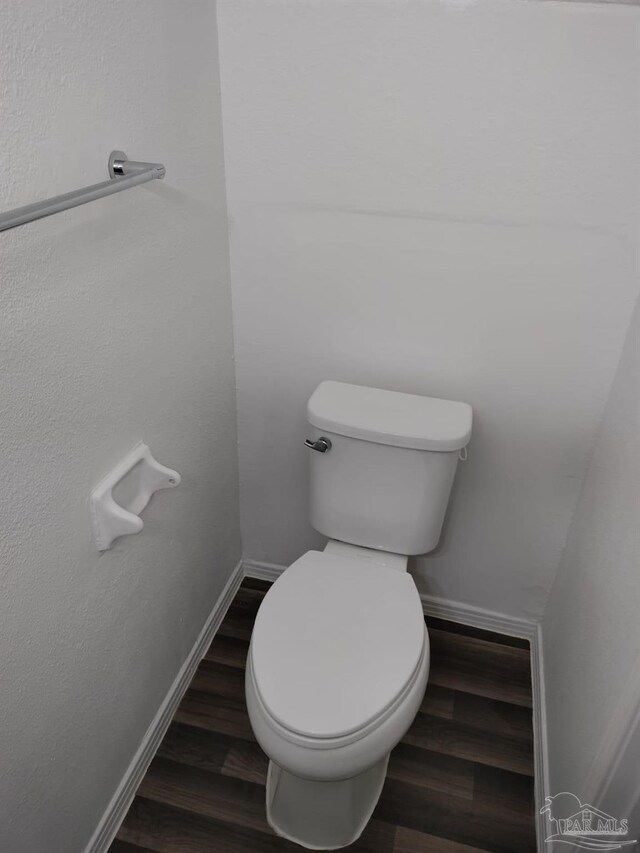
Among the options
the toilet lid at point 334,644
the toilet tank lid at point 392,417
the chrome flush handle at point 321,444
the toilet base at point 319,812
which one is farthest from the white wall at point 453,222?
the toilet base at point 319,812

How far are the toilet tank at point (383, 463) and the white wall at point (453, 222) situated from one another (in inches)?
5.0

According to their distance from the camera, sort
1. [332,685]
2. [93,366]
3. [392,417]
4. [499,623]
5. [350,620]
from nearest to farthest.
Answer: [93,366]
[332,685]
[350,620]
[392,417]
[499,623]

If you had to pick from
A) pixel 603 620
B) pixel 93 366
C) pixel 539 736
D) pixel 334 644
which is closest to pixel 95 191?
pixel 93 366

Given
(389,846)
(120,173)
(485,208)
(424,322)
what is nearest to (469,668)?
(389,846)

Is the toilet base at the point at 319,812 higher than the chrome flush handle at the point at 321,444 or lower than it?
lower

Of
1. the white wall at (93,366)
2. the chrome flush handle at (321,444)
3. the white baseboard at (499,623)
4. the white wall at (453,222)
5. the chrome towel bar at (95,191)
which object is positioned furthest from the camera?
the white baseboard at (499,623)

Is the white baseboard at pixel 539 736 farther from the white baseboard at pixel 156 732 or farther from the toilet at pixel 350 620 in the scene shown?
the white baseboard at pixel 156 732

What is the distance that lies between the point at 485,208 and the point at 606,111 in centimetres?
27

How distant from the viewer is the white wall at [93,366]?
3.02ft

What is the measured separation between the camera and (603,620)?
1.27 m

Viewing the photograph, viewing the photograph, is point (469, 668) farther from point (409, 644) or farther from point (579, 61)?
point (579, 61)

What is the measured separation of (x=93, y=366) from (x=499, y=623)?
53.8 inches

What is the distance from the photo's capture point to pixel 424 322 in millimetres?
1556

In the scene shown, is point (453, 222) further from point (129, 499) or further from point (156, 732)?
point (156, 732)
